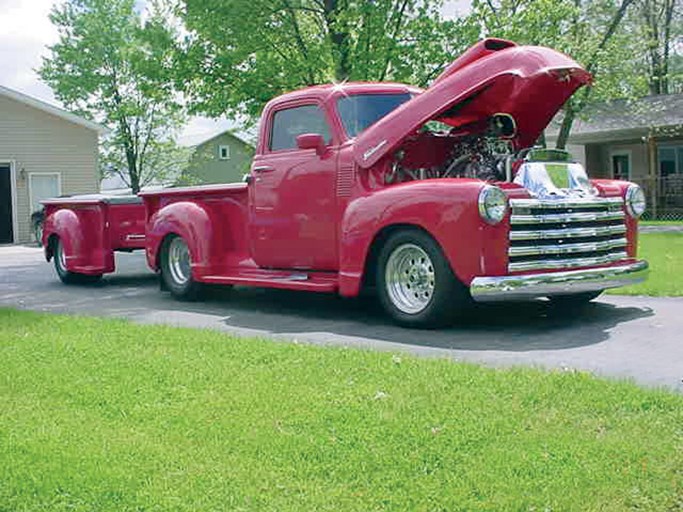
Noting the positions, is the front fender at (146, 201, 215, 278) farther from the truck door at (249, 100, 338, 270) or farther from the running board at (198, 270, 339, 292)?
the truck door at (249, 100, 338, 270)

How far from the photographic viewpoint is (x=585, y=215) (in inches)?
284

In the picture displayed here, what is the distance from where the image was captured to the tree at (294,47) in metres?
15.9

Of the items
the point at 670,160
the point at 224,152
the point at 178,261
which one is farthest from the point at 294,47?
the point at 224,152

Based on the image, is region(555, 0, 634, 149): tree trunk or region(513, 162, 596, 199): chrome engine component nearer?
region(513, 162, 596, 199): chrome engine component

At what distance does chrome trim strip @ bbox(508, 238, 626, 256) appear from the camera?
22.3 ft

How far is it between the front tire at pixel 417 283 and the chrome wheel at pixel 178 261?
132 inches

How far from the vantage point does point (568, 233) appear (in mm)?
7082

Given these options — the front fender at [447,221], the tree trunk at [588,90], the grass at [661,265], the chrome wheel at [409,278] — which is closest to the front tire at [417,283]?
the chrome wheel at [409,278]

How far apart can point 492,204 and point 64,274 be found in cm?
780

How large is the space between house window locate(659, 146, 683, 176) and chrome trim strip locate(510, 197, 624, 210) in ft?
81.1

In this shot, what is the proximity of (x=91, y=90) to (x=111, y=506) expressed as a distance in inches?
1689

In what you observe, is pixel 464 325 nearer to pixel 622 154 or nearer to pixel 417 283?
pixel 417 283

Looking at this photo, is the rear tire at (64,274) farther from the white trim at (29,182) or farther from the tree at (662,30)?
the tree at (662,30)

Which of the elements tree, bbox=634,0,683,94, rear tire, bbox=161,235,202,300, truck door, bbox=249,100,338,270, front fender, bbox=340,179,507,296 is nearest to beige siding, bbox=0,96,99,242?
rear tire, bbox=161,235,202,300
